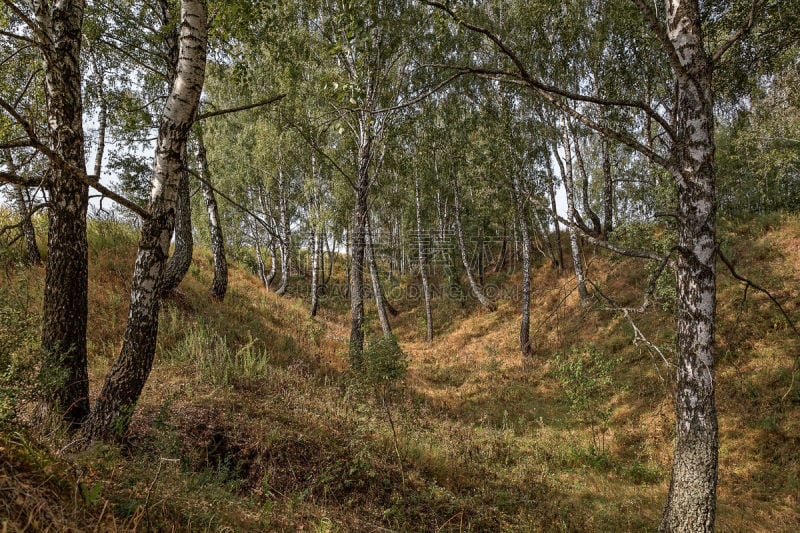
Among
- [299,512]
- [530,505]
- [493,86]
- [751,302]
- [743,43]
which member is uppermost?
[493,86]

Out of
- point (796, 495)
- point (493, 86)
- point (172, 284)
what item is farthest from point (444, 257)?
point (796, 495)

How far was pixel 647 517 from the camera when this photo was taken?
5.16 meters

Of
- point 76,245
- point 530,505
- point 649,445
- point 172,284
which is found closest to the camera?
point 76,245

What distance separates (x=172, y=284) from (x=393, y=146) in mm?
8312

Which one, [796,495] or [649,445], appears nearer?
[796,495]

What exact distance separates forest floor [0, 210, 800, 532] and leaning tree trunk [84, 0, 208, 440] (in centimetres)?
47

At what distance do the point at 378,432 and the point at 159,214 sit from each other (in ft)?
14.5

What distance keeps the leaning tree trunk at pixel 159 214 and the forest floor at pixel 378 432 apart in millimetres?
470

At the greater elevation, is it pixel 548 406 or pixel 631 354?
pixel 631 354

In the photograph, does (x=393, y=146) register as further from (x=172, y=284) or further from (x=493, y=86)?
(x=172, y=284)

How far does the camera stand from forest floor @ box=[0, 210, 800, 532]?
2877 mm

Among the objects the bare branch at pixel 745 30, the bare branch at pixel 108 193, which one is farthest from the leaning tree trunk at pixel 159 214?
the bare branch at pixel 745 30

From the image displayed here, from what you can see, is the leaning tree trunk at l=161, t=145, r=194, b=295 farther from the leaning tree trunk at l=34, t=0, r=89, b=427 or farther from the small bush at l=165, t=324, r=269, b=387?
the leaning tree trunk at l=34, t=0, r=89, b=427

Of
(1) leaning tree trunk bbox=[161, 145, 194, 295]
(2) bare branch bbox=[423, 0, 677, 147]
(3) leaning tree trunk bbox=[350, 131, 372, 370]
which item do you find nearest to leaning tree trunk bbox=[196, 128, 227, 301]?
(1) leaning tree trunk bbox=[161, 145, 194, 295]
